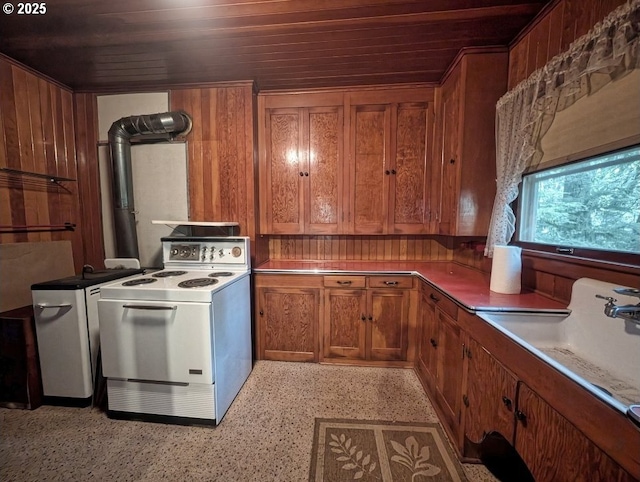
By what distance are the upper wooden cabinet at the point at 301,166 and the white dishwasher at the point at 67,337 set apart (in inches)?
56.4

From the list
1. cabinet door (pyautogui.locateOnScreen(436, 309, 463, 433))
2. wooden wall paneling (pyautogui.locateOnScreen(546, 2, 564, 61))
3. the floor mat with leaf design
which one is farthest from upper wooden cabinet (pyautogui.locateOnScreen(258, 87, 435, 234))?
the floor mat with leaf design

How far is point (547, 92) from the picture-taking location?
137 cm

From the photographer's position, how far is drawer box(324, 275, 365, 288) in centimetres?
217

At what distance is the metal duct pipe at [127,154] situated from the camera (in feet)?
7.24

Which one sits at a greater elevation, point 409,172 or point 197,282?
point 409,172

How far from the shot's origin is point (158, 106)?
232 centimetres

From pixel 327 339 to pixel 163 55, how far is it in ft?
8.76

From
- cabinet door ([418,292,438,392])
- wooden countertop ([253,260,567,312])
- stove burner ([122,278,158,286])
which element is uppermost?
stove burner ([122,278,158,286])

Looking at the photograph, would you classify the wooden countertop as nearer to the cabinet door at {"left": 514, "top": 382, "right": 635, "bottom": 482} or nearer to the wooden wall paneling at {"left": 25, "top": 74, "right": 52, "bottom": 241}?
the cabinet door at {"left": 514, "top": 382, "right": 635, "bottom": 482}

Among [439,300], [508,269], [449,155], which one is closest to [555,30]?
[449,155]

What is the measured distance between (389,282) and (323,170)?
1.25 meters

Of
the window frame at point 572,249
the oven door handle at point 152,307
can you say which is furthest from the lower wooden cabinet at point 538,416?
the oven door handle at point 152,307

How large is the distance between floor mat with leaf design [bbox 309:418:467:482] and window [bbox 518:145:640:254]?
1.36 metres

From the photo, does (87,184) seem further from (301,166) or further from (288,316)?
(288,316)
